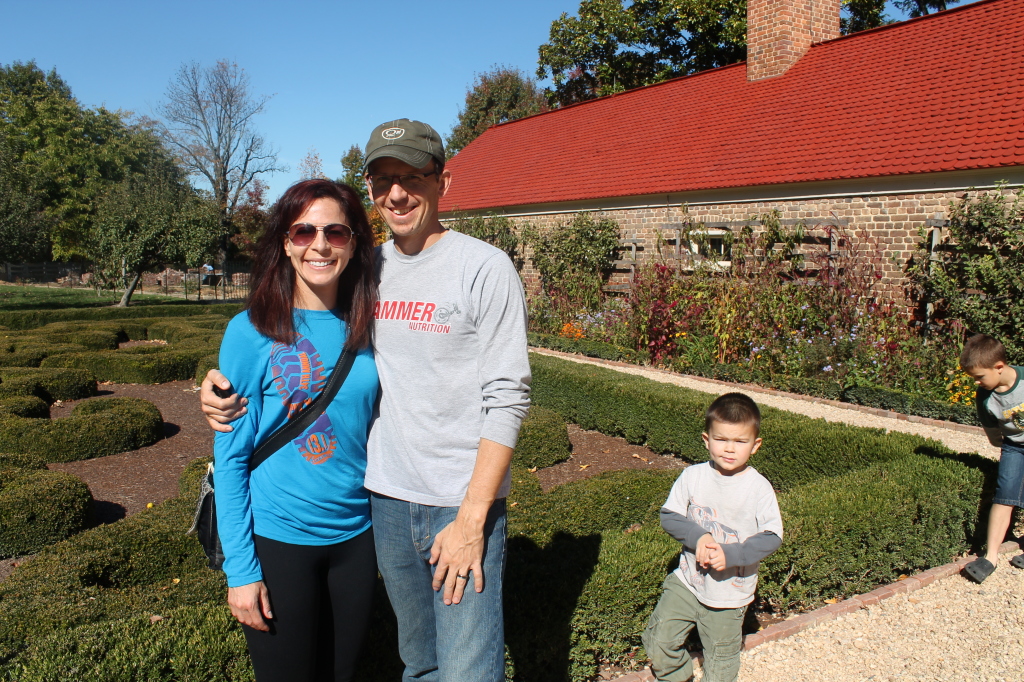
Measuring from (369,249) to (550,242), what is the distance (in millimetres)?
14152

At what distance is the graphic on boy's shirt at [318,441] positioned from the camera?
1.80 meters

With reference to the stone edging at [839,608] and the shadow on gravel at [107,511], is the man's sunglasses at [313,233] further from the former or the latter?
the shadow on gravel at [107,511]

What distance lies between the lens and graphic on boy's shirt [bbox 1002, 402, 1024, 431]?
3.95 metres

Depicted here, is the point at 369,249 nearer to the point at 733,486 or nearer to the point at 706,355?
the point at 733,486

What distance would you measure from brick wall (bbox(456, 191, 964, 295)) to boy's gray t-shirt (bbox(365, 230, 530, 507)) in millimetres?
10012

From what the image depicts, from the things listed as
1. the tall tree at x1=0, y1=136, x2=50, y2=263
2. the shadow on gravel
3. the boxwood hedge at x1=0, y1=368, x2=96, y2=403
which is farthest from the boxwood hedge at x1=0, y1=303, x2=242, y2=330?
the shadow on gravel

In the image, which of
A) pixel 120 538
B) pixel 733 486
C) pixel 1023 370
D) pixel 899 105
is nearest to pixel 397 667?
pixel 733 486

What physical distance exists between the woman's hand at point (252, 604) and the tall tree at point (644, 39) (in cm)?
2170

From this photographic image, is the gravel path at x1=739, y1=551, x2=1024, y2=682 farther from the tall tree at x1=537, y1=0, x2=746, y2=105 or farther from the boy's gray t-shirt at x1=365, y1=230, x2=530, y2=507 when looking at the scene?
the tall tree at x1=537, y1=0, x2=746, y2=105

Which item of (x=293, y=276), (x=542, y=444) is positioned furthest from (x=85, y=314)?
(x=293, y=276)

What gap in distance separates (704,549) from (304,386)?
1.54 metres

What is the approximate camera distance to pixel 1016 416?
3967 mm

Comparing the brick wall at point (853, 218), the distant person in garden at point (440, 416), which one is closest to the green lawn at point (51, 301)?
the brick wall at point (853, 218)

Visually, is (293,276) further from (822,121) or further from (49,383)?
(822,121)
